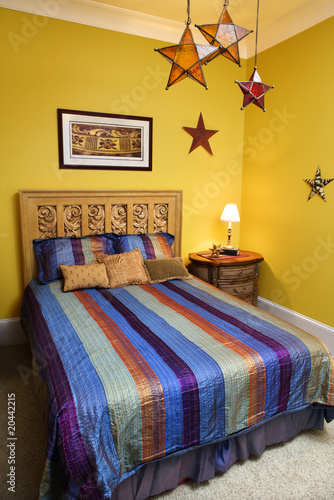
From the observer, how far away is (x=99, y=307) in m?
2.46

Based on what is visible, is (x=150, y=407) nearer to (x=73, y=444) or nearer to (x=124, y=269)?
(x=73, y=444)

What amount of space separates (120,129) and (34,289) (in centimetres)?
169

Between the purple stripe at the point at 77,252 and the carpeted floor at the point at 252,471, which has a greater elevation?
the purple stripe at the point at 77,252

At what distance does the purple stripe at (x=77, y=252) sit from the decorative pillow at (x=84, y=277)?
0.49 feet

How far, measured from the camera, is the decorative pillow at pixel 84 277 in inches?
110

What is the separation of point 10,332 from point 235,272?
7.20 feet

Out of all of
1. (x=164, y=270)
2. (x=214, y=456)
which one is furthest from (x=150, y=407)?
(x=164, y=270)

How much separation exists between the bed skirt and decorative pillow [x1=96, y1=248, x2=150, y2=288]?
58.2 inches

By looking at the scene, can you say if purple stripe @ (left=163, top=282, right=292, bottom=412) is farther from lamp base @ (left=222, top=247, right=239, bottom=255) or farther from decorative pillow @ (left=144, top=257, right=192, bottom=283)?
A: lamp base @ (left=222, top=247, right=239, bottom=255)

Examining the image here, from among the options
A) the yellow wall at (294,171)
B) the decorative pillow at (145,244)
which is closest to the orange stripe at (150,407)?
the decorative pillow at (145,244)

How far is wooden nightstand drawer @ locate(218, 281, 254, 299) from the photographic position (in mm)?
3557

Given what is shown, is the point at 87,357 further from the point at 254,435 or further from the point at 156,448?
the point at 254,435

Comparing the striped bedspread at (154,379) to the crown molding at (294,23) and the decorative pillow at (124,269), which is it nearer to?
the decorative pillow at (124,269)

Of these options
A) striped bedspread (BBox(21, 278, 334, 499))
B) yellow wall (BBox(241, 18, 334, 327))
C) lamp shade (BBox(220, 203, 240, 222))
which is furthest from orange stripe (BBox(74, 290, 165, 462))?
lamp shade (BBox(220, 203, 240, 222))
